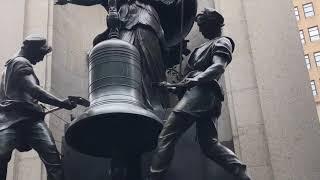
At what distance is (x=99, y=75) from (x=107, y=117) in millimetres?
868

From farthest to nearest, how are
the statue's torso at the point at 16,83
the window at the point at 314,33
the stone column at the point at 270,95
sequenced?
the window at the point at 314,33
the stone column at the point at 270,95
the statue's torso at the point at 16,83

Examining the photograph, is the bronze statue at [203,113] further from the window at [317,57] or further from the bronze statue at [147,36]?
the window at [317,57]

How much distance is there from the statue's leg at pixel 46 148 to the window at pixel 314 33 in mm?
48861

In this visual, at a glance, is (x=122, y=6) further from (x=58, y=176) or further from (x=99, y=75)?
(x=58, y=176)

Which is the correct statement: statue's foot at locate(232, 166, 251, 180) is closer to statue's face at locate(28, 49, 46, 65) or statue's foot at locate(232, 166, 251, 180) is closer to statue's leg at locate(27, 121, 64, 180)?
statue's leg at locate(27, 121, 64, 180)

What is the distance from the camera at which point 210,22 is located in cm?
769

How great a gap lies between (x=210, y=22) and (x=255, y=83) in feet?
12.6

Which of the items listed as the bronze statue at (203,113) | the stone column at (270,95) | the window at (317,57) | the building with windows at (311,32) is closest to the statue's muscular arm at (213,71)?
the bronze statue at (203,113)

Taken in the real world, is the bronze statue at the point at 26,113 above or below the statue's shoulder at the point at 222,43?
below

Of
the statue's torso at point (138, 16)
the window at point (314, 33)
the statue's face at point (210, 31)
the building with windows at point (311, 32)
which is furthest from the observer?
the window at point (314, 33)

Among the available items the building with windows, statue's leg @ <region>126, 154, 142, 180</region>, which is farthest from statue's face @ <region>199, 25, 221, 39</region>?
the building with windows

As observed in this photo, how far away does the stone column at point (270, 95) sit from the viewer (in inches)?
403

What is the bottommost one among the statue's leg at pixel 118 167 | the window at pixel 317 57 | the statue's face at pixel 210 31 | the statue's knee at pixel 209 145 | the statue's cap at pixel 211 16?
the statue's leg at pixel 118 167

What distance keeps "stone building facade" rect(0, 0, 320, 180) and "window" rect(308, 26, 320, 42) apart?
137ft
